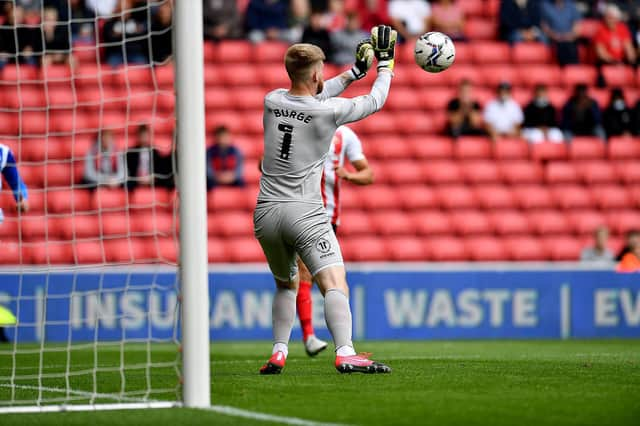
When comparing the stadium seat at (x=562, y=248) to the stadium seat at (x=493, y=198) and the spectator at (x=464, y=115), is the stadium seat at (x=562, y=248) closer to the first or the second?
the stadium seat at (x=493, y=198)

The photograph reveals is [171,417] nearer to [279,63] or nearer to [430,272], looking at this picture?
[430,272]

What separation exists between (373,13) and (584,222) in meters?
4.22

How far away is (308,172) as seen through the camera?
725 centimetres

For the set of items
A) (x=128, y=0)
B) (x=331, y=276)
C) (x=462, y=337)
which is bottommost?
(x=462, y=337)

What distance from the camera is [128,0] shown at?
647 inches

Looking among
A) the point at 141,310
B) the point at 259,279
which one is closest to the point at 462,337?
the point at 259,279

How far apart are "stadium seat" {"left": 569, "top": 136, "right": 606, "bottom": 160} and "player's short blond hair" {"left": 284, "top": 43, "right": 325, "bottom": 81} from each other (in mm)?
11211

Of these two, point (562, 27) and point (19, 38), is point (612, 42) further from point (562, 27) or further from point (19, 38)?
point (19, 38)

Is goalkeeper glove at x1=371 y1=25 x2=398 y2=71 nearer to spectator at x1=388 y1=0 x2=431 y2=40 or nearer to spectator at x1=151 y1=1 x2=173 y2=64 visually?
spectator at x1=151 y1=1 x2=173 y2=64

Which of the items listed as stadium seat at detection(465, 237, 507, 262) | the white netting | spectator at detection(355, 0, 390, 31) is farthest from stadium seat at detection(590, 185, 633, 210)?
the white netting

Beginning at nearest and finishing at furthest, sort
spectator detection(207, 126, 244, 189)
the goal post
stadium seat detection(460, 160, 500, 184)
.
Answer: the goal post
spectator detection(207, 126, 244, 189)
stadium seat detection(460, 160, 500, 184)

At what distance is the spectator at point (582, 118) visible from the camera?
17.7 meters

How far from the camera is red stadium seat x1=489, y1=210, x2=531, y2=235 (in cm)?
1681

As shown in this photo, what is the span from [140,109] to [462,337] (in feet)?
18.2
